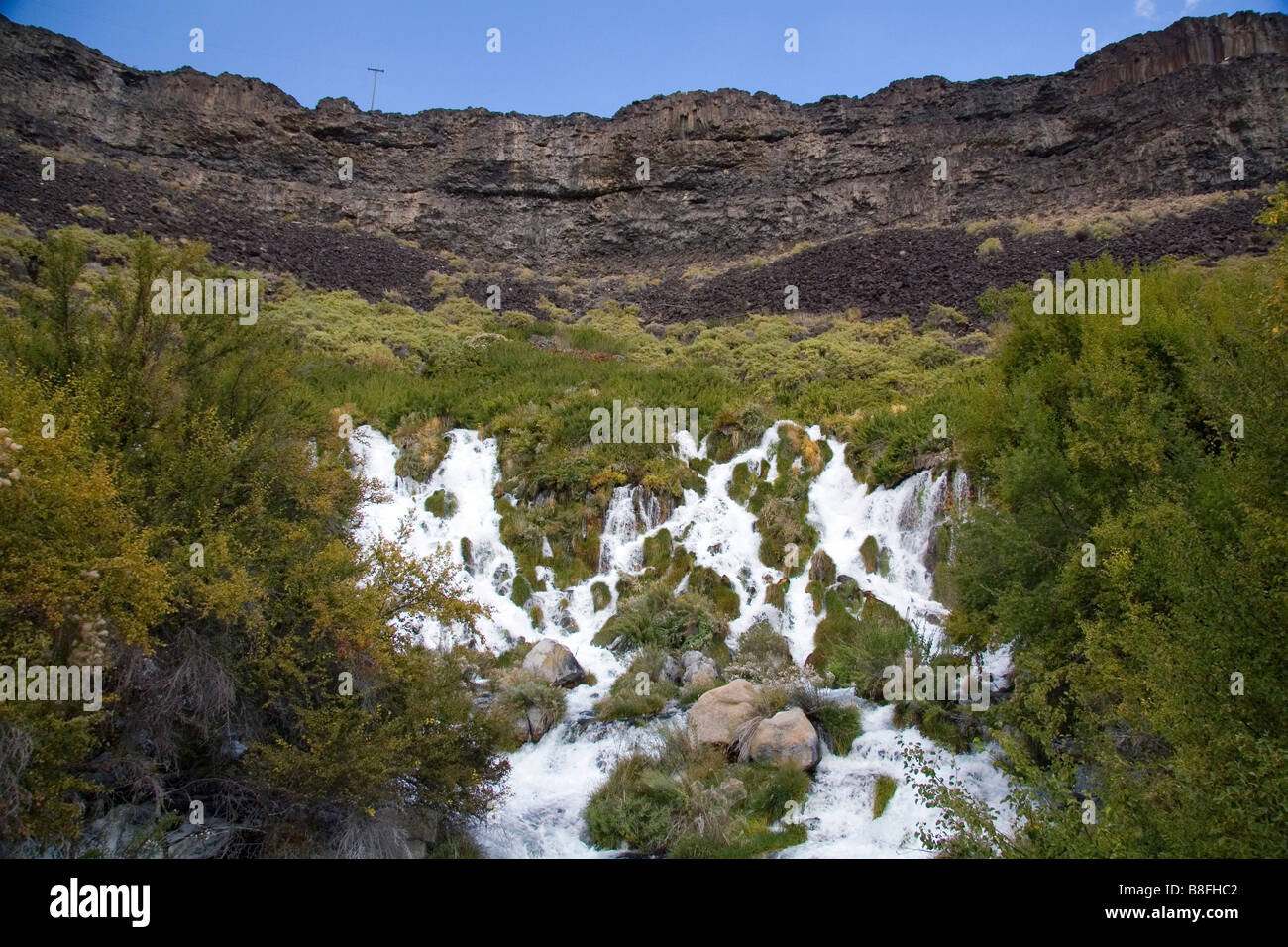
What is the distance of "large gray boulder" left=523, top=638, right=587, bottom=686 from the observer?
1403 cm

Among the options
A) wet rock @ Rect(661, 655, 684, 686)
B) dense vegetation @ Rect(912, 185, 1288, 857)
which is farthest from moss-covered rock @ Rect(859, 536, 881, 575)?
wet rock @ Rect(661, 655, 684, 686)

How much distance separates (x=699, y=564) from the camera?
1736cm

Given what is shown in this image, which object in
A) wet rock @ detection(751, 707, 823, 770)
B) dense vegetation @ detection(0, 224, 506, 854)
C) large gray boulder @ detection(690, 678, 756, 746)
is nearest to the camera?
dense vegetation @ detection(0, 224, 506, 854)

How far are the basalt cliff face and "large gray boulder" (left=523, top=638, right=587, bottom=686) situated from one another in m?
26.2

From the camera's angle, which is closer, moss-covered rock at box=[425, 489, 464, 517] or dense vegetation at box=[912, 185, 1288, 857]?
dense vegetation at box=[912, 185, 1288, 857]

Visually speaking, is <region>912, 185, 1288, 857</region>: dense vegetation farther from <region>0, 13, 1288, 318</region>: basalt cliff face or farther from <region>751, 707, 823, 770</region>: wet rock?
<region>0, 13, 1288, 318</region>: basalt cliff face

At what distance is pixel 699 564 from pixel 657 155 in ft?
123

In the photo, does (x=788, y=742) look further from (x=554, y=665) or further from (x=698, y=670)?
(x=554, y=665)

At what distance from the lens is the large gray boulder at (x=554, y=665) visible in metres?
14.0

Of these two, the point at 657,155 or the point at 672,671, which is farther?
the point at 657,155

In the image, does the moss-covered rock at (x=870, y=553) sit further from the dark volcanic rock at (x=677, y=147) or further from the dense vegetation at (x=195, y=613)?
the dark volcanic rock at (x=677, y=147)

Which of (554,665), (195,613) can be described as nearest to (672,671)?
(554,665)

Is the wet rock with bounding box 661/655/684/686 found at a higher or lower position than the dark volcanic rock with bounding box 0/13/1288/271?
lower

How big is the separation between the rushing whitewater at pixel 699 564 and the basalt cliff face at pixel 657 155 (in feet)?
66.3
